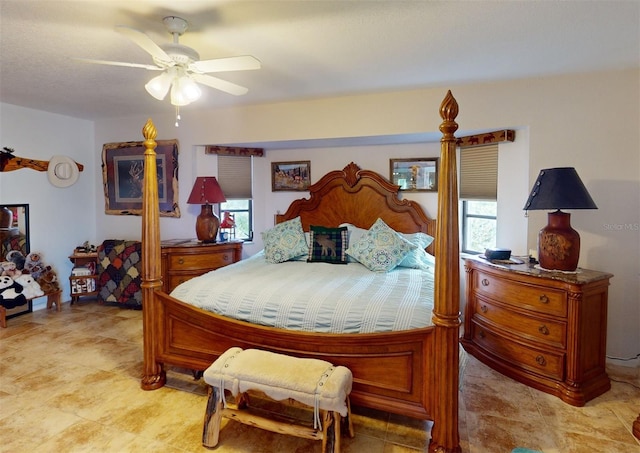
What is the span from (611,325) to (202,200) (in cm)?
402

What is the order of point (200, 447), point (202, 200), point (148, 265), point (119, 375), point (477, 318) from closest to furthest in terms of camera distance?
point (200, 447) < point (148, 265) < point (119, 375) < point (477, 318) < point (202, 200)

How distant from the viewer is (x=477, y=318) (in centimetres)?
311

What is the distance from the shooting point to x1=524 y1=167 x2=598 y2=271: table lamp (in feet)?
8.27

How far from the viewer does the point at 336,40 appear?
2.33m

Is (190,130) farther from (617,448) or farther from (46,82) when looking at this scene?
(617,448)

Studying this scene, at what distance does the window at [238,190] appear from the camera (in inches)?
179

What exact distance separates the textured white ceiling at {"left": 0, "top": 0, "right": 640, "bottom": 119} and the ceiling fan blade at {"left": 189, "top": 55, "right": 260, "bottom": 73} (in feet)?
0.78

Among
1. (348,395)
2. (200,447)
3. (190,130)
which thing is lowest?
(200,447)

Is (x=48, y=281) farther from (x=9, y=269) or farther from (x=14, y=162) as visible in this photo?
(x=14, y=162)

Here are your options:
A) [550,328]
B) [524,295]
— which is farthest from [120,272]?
[550,328]

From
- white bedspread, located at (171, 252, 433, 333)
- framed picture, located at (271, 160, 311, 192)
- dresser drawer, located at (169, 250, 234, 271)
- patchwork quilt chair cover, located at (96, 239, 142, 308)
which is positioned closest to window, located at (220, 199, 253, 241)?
→ framed picture, located at (271, 160, 311, 192)

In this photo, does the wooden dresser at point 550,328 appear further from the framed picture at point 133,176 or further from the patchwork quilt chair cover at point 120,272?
the patchwork quilt chair cover at point 120,272

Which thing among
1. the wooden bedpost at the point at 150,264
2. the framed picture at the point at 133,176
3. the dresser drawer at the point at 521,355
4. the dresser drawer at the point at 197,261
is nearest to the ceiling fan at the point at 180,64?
the wooden bedpost at the point at 150,264

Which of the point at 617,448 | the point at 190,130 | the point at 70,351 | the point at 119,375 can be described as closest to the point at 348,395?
the point at 617,448
